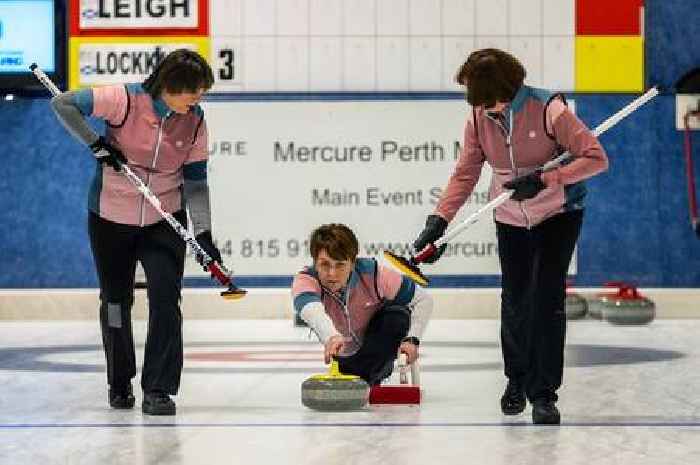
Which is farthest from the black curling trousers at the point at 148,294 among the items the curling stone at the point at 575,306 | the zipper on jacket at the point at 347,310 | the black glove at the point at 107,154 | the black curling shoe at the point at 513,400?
the curling stone at the point at 575,306

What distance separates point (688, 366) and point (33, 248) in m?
3.88

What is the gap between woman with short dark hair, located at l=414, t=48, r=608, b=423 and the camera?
13.5ft

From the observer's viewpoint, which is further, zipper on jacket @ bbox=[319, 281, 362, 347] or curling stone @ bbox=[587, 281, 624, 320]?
curling stone @ bbox=[587, 281, 624, 320]

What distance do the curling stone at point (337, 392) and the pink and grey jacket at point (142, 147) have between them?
26.0 inches

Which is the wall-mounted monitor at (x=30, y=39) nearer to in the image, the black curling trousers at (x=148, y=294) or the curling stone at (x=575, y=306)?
the curling stone at (x=575, y=306)

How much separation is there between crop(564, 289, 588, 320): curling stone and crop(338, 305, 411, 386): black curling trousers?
3.35m

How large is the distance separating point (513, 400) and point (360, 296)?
20.6 inches

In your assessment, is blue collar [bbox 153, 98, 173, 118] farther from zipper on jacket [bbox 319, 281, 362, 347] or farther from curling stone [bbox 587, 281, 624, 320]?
curling stone [bbox 587, 281, 624, 320]

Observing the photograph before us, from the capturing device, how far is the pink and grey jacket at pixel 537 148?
Answer: 13.4 ft

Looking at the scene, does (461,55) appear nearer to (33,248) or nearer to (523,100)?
(33,248)

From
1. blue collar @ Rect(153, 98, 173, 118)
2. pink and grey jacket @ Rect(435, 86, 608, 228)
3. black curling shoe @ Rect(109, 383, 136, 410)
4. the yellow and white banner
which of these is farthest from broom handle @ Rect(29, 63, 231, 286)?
the yellow and white banner

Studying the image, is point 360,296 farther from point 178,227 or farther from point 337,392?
point 178,227

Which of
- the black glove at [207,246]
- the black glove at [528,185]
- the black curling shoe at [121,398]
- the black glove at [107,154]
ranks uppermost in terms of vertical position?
the black glove at [107,154]

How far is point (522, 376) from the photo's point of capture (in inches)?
173
